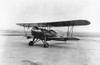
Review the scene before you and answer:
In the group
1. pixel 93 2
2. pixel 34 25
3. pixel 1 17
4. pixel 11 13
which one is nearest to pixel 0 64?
pixel 1 17

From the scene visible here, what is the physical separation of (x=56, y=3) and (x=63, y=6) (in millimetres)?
257

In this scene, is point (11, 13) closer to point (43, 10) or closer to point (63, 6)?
point (43, 10)

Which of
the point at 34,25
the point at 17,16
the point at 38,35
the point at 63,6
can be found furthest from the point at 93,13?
the point at 34,25

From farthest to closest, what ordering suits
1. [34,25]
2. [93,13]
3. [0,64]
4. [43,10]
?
1. [34,25]
2. [43,10]
3. [93,13]
4. [0,64]

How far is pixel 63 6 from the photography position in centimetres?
460

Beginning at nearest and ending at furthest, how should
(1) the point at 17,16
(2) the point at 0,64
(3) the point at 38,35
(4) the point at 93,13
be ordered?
1. (2) the point at 0,64
2. (4) the point at 93,13
3. (1) the point at 17,16
4. (3) the point at 38,35

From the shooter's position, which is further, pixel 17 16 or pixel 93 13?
pixel 17 16

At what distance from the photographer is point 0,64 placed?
4.23 meters

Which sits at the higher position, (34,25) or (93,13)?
(93,13)

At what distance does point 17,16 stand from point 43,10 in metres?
0.95

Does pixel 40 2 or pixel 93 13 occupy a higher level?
pixel 40 2

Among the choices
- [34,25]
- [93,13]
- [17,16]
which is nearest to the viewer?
[93,13]

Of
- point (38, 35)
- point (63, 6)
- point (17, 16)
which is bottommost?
point (38, 35)

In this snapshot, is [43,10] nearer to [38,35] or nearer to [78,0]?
[78,0]
